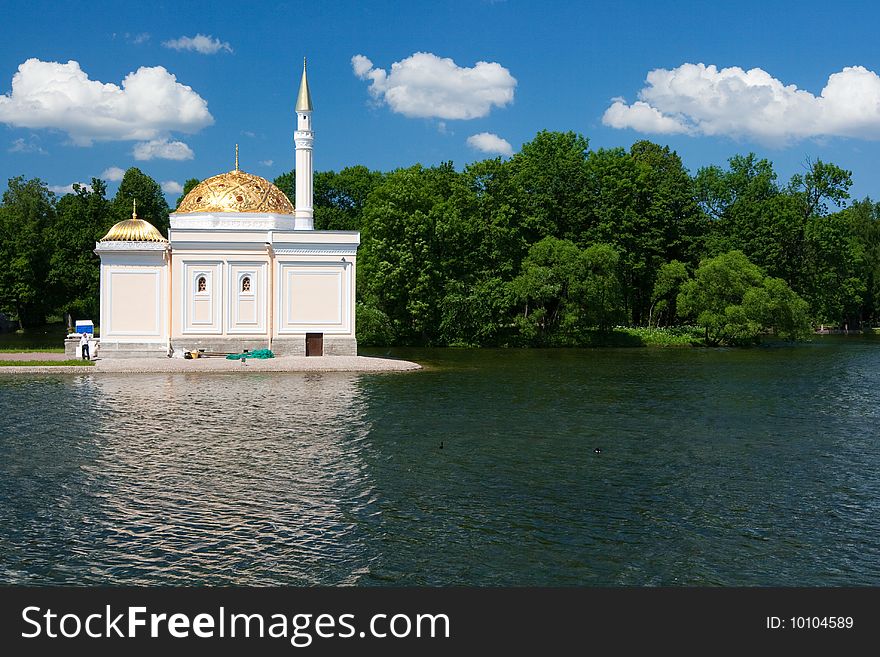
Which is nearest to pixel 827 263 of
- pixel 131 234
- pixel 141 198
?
pixel 131 234

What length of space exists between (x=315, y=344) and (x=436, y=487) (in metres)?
27.0

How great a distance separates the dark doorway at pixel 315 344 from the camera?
41219mm

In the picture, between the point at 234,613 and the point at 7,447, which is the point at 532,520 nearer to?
the point at 234,613

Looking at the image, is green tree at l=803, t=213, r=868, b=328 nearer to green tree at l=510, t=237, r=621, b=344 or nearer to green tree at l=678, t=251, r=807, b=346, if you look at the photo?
green tree at l=678, t=251, r=807, b=346

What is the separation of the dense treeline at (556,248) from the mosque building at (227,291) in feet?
41.9

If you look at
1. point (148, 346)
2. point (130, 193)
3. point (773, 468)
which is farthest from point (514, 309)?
point (773, 468)

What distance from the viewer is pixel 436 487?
14930 millimetres

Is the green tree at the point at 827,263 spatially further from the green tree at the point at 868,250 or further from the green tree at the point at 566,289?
the green tree at the point at 566,289

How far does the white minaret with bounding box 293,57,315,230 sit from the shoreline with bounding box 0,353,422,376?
7.96 meters

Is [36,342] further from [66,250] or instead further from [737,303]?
[737,303]

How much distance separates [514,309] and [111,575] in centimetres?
5132

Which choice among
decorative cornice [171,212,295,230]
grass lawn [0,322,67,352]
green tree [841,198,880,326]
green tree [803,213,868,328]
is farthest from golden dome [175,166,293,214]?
green tree [841,198,880,326]

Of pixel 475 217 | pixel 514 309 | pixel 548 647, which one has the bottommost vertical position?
pixel 548 647

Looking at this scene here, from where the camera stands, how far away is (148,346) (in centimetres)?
4056
